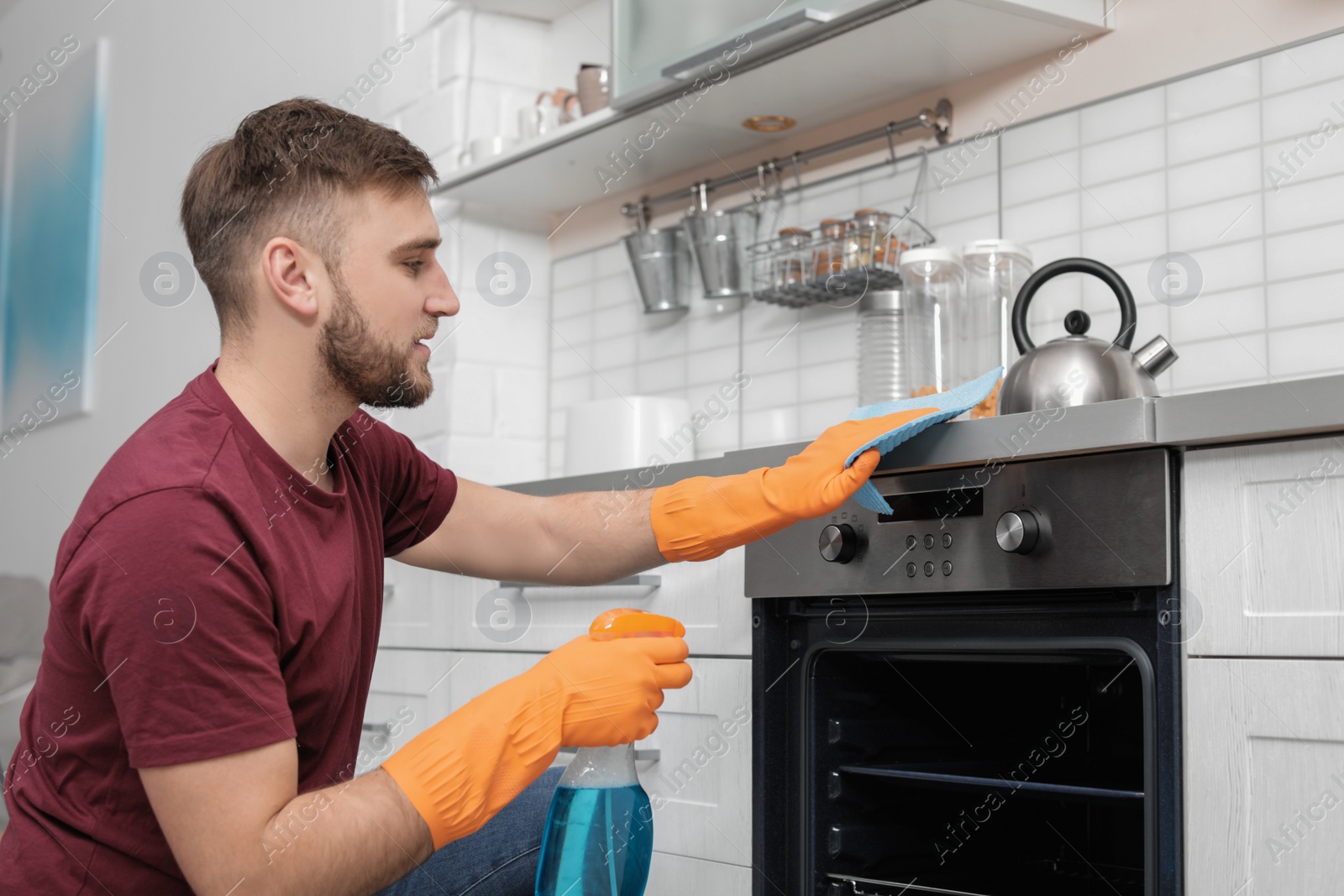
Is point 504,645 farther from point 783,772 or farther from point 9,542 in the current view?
point 9,542

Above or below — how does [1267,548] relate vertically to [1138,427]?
below

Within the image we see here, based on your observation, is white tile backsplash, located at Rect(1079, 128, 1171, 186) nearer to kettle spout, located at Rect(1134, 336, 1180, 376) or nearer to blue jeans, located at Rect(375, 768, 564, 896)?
kettle spout, located at Rect(1134, 336, 1180, 376)

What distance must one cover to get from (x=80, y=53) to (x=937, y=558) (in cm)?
389

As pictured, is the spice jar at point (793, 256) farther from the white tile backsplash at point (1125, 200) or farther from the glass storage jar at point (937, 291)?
the white tile backsplash at point (1125, 200)

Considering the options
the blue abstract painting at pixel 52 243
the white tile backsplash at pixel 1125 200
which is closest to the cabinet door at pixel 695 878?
the white tile backsplash at pixel 1125 200

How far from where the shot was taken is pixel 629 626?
49.2 inches

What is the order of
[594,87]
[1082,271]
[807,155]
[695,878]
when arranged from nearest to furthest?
[1082,271] < [695,878] < [807,155] < [594,87]

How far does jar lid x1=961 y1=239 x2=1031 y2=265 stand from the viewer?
6.03 feet

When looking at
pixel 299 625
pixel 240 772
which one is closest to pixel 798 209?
pixel 299 625

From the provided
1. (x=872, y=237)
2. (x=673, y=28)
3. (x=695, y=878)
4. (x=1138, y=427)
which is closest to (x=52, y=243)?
(x=673, y=28)

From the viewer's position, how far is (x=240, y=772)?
3.39ft

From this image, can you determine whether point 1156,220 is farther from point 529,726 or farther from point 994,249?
point 529,726

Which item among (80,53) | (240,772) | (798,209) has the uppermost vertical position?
(80,53)

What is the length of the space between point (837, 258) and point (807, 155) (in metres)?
0.30
